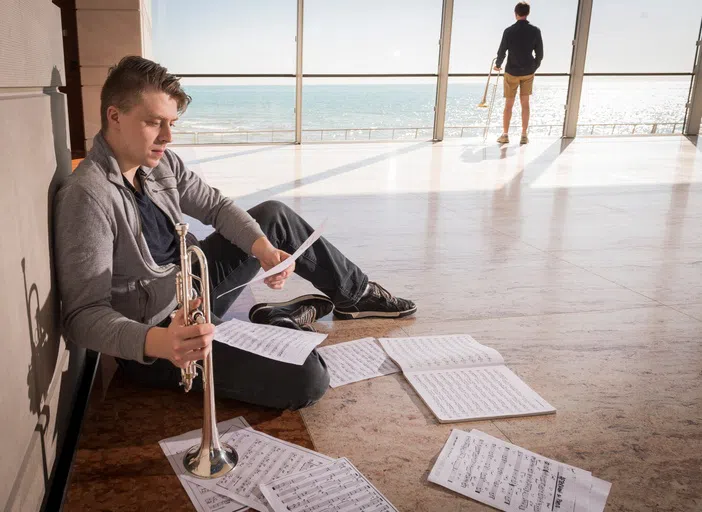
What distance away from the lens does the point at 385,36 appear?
21.9 m

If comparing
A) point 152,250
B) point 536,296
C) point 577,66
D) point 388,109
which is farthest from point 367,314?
point 388,109

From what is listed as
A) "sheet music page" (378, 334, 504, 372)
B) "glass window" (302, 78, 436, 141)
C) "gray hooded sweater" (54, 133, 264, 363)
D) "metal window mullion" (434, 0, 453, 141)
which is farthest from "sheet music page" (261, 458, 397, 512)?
"glass window" (302, 78, 436, 141)

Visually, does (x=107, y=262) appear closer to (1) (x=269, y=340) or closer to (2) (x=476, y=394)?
(1) (x=269, y=340)

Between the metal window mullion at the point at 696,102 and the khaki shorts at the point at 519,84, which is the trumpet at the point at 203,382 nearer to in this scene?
the khaki shorts at the point at 519,84

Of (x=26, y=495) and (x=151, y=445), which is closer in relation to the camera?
(x=26, y=495)

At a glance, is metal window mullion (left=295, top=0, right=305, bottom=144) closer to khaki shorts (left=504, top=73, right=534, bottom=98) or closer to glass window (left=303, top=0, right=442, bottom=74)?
khaki shorts (left=504, top=73, right=534, bottom=98)

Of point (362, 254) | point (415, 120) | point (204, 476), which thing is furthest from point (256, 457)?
point (415, 120)

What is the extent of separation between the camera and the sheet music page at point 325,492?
1.30 meters

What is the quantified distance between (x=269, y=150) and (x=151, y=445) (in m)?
5.09

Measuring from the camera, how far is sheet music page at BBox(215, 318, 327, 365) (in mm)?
1617

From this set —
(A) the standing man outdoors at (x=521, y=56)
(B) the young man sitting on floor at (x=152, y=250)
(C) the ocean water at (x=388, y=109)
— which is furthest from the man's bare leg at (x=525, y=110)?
(B) the young man sitting on floor at (x=152, y=250)

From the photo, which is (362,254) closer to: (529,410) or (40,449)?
(529,410)

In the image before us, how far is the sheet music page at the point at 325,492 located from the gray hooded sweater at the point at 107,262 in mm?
392

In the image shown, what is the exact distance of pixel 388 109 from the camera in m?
29.9
